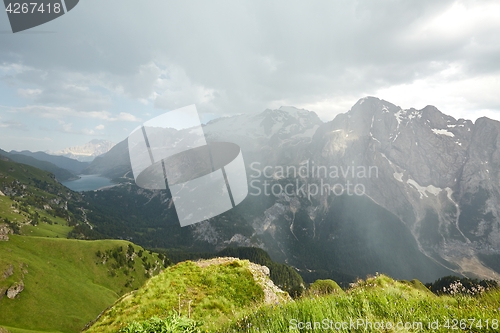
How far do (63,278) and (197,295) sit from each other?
146611 mm

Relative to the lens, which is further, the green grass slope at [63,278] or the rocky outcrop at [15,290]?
the rocky outcrop at [15,290]

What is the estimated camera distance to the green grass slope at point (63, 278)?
323ft

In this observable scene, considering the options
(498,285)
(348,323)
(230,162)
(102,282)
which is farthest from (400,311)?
(102,282)

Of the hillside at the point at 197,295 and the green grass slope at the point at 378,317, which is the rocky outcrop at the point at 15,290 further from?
the green grass slope at the point at 378,317

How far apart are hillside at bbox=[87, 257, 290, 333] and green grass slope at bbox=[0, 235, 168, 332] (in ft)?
345

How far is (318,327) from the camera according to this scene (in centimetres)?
577

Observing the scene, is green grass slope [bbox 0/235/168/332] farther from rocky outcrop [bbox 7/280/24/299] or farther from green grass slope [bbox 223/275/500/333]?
green grass slope [bbox 223/275/500/333]

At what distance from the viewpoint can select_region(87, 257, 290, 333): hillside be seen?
15.4 meters

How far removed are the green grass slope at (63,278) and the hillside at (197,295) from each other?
105 m

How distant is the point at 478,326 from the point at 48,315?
14452 centimetres

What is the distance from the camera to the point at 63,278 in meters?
121

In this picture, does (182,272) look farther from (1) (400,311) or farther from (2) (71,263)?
(2) (71,263)

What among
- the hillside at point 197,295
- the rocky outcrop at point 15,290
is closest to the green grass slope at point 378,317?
the hillside at point 197,295

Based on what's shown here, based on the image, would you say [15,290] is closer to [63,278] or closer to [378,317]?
[63,278]
